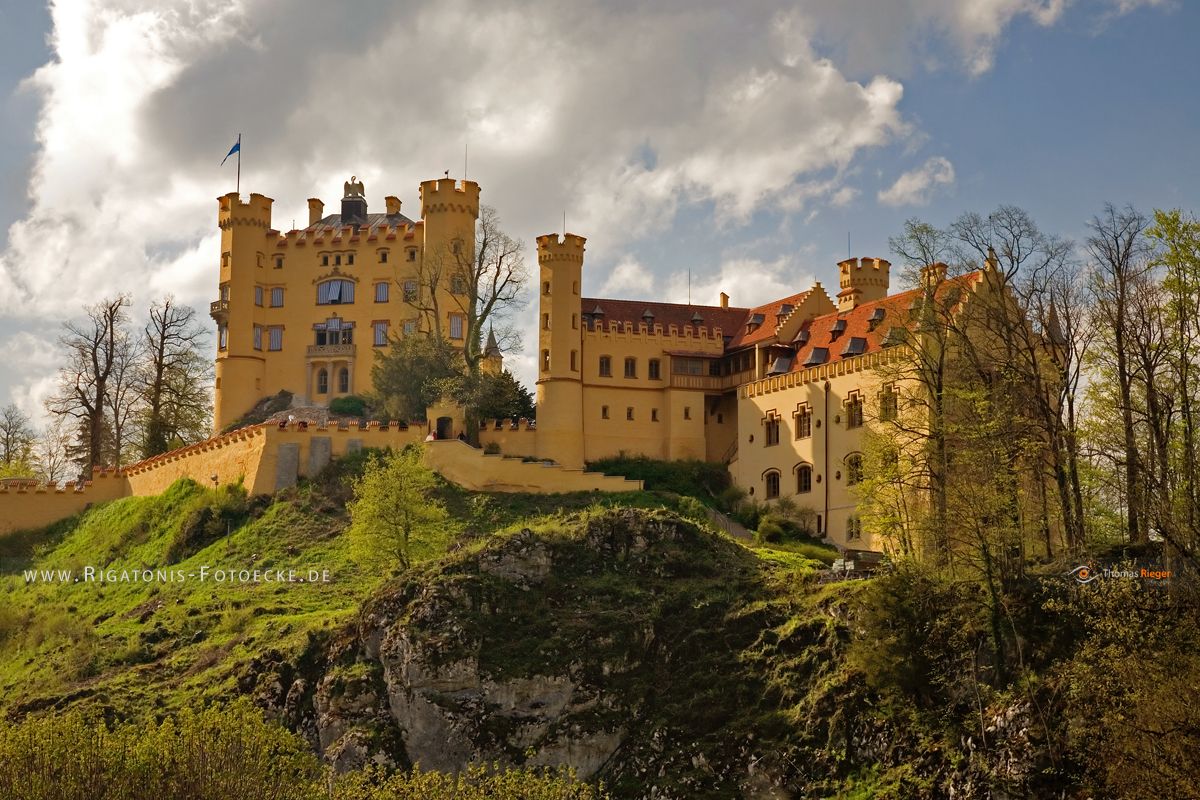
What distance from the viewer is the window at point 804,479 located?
78.5m

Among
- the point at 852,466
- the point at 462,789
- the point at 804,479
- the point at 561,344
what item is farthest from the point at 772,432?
the point at 462,789

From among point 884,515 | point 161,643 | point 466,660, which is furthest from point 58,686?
point 884,515

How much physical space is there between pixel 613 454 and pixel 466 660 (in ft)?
103

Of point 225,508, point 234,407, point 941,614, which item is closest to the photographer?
point 941,614

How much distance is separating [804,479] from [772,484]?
249 centimetres

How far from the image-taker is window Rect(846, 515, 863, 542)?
73438 millimetres

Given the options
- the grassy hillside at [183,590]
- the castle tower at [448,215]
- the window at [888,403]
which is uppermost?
the castle tower at [448,215]

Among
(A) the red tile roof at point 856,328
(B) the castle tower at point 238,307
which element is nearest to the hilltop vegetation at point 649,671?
(A) the red tile roof at point 856,328

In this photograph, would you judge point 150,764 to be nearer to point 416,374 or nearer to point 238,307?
point 416,374

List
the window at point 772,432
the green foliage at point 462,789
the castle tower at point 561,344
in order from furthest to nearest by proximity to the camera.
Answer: the castle tower at point 561,344 < the window at point 772,432 < the green foliage at point 462,789

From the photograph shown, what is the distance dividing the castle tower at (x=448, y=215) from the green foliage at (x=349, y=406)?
8200 millimetres

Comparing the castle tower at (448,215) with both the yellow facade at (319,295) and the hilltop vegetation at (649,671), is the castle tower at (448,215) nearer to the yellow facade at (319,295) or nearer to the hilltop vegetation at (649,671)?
the yellow facade at (319,295)

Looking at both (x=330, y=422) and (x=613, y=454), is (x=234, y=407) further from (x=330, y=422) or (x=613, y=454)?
(x=613, y=454)

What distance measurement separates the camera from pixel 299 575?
2849 inches
